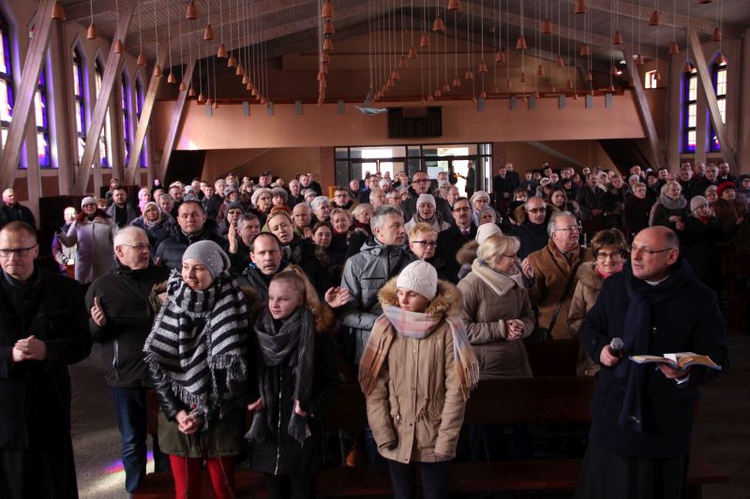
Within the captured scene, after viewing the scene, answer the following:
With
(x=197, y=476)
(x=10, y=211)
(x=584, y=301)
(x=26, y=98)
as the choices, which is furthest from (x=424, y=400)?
(x=26, y=98)

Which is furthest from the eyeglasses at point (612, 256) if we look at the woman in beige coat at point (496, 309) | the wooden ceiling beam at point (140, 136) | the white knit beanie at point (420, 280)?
the wooden ceiling beam at point (140, 136)

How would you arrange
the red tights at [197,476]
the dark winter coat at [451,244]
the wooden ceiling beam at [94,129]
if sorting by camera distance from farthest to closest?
the wooden ceiling beam at [94,129]
the dark winter coat at [451,244]
the red tights at [197,476]

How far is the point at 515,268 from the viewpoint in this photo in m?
4.73

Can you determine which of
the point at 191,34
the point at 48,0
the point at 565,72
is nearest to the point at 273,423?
the point at 48,0

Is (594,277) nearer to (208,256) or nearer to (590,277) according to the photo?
(590,277)

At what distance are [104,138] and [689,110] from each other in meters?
17.8

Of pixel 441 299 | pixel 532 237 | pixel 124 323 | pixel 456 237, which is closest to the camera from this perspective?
pixel 441 299

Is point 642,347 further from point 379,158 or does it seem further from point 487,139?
point 379,158

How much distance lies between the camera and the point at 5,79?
1466 centimetres

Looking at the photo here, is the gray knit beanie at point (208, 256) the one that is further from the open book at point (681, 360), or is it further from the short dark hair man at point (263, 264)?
the open book at point (681, 360)

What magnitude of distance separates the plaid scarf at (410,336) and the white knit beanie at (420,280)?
0.11 m

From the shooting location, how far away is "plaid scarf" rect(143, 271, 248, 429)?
3656 millimetres

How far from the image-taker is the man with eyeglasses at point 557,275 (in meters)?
5.39

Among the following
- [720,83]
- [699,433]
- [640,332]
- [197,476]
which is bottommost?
[699,433]
